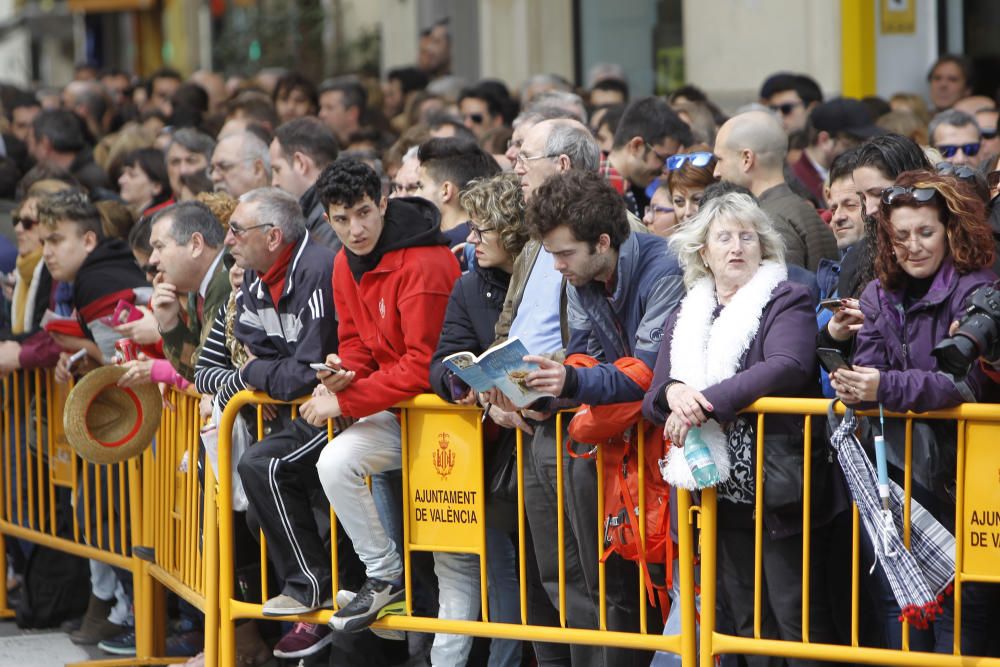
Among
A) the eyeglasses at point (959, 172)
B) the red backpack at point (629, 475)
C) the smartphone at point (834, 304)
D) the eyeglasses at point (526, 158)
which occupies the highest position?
the eyeglasses at point (526, 158)

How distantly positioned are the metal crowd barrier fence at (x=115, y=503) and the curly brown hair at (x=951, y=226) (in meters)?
2.96

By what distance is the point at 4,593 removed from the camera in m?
8.95

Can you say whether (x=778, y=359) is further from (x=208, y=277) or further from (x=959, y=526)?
(x=208, y=277)

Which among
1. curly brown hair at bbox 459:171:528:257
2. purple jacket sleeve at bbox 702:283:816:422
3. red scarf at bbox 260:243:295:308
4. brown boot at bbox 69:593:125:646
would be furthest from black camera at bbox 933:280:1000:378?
brown boot at bbox 69:593:125:646

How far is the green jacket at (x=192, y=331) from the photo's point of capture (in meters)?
7.19

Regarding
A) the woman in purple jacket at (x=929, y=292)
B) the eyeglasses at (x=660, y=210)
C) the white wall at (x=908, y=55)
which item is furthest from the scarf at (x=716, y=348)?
the white wall at (x=908, y=55)

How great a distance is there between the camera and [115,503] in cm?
803

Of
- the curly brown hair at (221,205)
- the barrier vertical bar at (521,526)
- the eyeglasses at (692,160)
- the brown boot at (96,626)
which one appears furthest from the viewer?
the brown boot at (96,626)

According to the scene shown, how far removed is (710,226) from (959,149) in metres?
3.42

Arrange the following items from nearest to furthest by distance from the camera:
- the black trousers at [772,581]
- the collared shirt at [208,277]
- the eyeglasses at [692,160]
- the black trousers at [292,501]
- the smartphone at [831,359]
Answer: the smartphone at [831,359] < the black trousers at [772,581] < the black trousers at [292,501] < the eyeglasses at [692,160] < the collared shirt at [208,277]

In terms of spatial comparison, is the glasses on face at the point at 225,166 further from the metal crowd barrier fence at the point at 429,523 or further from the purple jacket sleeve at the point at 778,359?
the purple jacket sleeve at the point at 778,359

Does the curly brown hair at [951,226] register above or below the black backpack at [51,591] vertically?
above

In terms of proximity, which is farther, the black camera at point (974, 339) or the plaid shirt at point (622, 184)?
the plaid shirt at point (622, 184)

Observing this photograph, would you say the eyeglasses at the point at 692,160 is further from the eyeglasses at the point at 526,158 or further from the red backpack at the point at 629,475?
the red backpack at the point at 629,475
